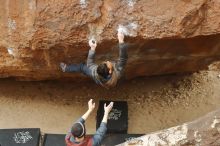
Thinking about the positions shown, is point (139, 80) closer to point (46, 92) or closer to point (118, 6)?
point (46, 92)

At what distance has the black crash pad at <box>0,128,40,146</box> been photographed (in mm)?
4957

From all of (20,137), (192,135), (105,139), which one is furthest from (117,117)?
(192,135)

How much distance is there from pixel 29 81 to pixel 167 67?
1586 millimetres

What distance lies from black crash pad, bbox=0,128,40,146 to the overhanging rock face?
75 cm

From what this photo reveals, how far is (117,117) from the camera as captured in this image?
17.2 ft

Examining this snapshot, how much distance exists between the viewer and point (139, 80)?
5801 millimetres

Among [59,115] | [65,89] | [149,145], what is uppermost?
[65,89]

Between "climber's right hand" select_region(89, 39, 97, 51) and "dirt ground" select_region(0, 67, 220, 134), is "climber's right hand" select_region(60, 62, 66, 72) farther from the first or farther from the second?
"dirt ground" select_region(0, 67, 220, 134)

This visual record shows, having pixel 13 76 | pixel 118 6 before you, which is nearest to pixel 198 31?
pixel 118 6

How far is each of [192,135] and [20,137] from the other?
2.06m

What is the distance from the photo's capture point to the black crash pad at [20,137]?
16.3ft

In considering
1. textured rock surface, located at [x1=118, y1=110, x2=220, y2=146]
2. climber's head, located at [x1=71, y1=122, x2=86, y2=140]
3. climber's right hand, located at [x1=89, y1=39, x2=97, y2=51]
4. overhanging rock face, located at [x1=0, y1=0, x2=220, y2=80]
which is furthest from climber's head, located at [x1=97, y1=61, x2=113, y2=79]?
textured rock surface, located at [x1=118, y1=110, x2=220, y2=146]

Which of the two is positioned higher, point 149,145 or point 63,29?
point 63,29

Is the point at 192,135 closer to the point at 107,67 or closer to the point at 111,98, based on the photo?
the point at 107,67
